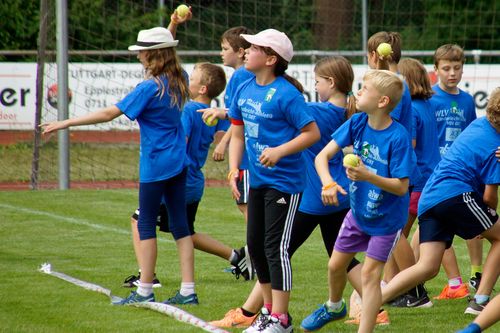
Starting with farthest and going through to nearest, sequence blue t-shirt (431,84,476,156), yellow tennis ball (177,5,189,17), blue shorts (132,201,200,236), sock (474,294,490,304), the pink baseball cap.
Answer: blue t-shirt (431,84,476,156) < blue shorts (132,201,200,236) < yellow tennis ball (177,5,189,17) < sock (474,294,490,304) < the pink baseball cap

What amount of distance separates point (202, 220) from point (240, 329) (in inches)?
217

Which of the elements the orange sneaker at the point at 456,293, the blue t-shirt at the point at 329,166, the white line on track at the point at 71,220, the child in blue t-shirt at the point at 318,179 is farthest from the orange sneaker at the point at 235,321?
the white line on track at the point at 71,220

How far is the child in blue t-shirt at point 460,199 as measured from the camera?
5.99m

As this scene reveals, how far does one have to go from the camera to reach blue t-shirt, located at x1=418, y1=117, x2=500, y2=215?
6.02 meters

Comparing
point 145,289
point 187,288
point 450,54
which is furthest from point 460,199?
point 145,289

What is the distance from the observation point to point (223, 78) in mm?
7762

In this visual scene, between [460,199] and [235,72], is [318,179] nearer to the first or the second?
[460,199]

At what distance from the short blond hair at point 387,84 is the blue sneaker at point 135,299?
7.39 feet

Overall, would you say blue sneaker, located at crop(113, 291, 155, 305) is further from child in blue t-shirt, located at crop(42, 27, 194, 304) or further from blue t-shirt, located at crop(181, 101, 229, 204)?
blue t-shirt, located at crop(181, 101, 229, 204)

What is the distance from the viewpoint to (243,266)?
8.09 m

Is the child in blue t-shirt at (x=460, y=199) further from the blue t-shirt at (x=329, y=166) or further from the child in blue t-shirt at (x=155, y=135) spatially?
the child in blue t-shirt at (x=155, y=135)

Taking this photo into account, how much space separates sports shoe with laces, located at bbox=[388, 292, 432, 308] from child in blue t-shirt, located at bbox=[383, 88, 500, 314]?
991 millimetres

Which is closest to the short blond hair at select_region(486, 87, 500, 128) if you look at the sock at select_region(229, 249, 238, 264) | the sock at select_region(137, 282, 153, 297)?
the sock at select_region(137, 282, 153, 297)

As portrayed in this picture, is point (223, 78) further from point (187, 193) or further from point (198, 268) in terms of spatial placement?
point (198, 268)
